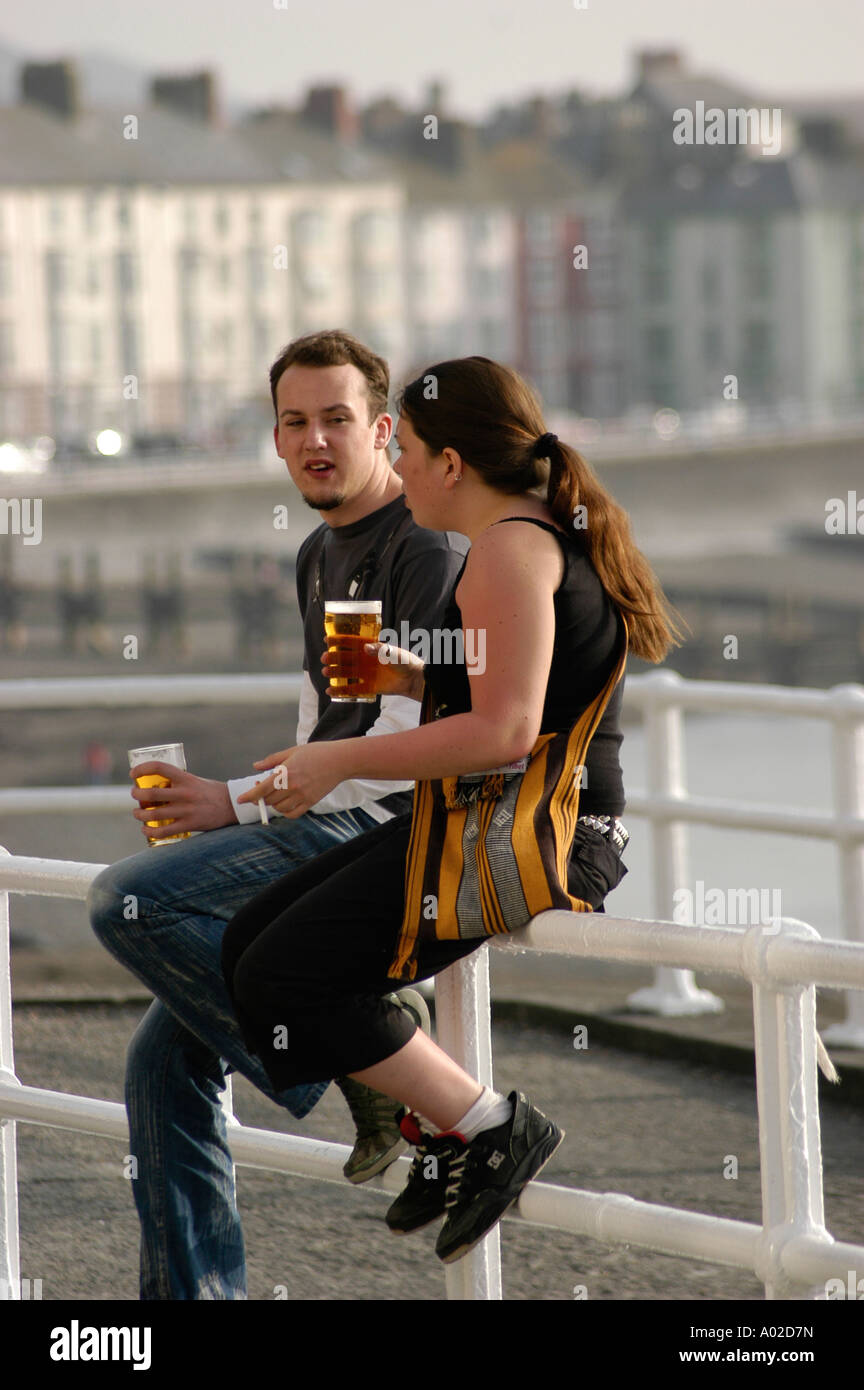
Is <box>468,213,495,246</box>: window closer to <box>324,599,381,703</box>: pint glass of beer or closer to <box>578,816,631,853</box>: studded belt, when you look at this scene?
<box>324,599,381,703</box>: pint glass of beer

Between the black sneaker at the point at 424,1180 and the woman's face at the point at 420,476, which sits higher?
the woman's face at the point at 420,476

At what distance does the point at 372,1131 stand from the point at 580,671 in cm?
80

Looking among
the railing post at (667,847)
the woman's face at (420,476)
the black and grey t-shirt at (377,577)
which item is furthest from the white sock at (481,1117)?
the railing post at (667,847)

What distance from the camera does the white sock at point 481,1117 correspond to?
2867 mm

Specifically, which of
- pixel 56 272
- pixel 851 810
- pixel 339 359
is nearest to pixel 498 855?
pixel 339 359

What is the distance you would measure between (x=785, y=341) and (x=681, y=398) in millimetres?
6892

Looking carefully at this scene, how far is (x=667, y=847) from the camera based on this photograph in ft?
21.4

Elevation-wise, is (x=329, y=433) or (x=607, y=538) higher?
(x=329, y=433)

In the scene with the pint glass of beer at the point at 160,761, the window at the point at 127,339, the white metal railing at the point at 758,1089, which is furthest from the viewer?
the window at the point at 127,339

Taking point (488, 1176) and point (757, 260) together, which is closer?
point (488, 1176)

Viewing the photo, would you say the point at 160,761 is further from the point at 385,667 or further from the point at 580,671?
the point at 580,671

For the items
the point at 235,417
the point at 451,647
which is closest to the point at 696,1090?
the point at 451,647

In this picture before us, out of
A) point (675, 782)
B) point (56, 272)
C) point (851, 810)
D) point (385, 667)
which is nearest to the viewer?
point (385, 667)

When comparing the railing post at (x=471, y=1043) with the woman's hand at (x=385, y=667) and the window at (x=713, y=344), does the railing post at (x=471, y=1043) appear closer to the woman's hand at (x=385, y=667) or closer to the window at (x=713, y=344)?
the woman's hand at (x=385, y=667)
